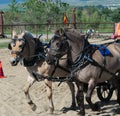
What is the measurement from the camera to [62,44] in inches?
298

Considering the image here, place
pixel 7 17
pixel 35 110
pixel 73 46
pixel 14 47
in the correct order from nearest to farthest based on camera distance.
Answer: pixel 73 46, pixel 14 47, pixel 35 110, pixel 7 17

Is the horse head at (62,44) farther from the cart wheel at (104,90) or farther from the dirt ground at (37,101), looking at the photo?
the cart wheel at (104,90)

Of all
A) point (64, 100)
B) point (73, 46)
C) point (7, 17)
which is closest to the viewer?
point (73, 46)

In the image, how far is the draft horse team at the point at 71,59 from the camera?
7.70 m

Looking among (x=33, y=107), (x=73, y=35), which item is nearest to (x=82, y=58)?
(x=73, y=35)

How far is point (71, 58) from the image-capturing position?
7.92 metres

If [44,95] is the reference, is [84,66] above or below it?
above

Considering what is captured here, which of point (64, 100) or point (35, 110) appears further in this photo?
point (64, 100)

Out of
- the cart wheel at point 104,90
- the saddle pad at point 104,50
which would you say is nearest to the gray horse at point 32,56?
the saddle pad at point 104,50

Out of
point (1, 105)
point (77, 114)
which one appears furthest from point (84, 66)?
point (1, 105)

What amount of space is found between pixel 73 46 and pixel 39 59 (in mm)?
1099

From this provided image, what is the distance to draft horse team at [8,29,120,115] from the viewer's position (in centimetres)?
770

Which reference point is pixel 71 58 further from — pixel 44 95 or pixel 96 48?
pixel 44 95

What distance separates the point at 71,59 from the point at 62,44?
1.61 feet
